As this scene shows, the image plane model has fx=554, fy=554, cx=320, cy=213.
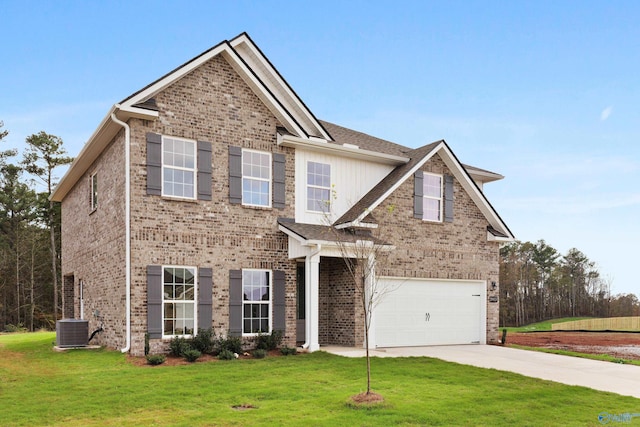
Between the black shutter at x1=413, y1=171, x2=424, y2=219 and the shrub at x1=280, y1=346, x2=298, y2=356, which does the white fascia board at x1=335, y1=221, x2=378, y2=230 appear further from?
the shrub at x1=280, y1=346, x2=298, y2=356

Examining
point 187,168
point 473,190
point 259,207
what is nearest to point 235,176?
point 259,207

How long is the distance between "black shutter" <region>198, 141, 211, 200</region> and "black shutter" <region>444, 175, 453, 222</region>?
8.24 meters

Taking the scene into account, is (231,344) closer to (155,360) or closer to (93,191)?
(155,360)

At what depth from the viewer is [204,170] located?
15234 mm

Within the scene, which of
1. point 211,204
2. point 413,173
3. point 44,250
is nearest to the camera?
point 211,204

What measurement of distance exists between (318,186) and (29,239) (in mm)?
33082

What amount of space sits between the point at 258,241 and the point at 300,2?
24.3ft

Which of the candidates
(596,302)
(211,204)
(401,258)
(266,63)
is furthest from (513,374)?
(596,302)

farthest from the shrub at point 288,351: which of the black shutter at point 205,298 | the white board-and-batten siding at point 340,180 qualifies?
the white board-and-batten siding at point 340,180

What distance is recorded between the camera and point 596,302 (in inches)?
2395

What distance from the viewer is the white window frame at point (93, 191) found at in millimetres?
18078

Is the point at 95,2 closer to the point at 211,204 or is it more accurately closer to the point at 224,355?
the point at 211,204

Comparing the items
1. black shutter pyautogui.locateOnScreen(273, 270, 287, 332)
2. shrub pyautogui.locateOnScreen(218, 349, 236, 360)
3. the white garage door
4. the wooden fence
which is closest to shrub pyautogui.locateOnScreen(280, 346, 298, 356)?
black shutter pyautogui.locateOnScreen(273, 270, 287, 332)

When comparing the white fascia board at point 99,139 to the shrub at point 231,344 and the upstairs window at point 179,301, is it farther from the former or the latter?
the shrub at point 231,344
